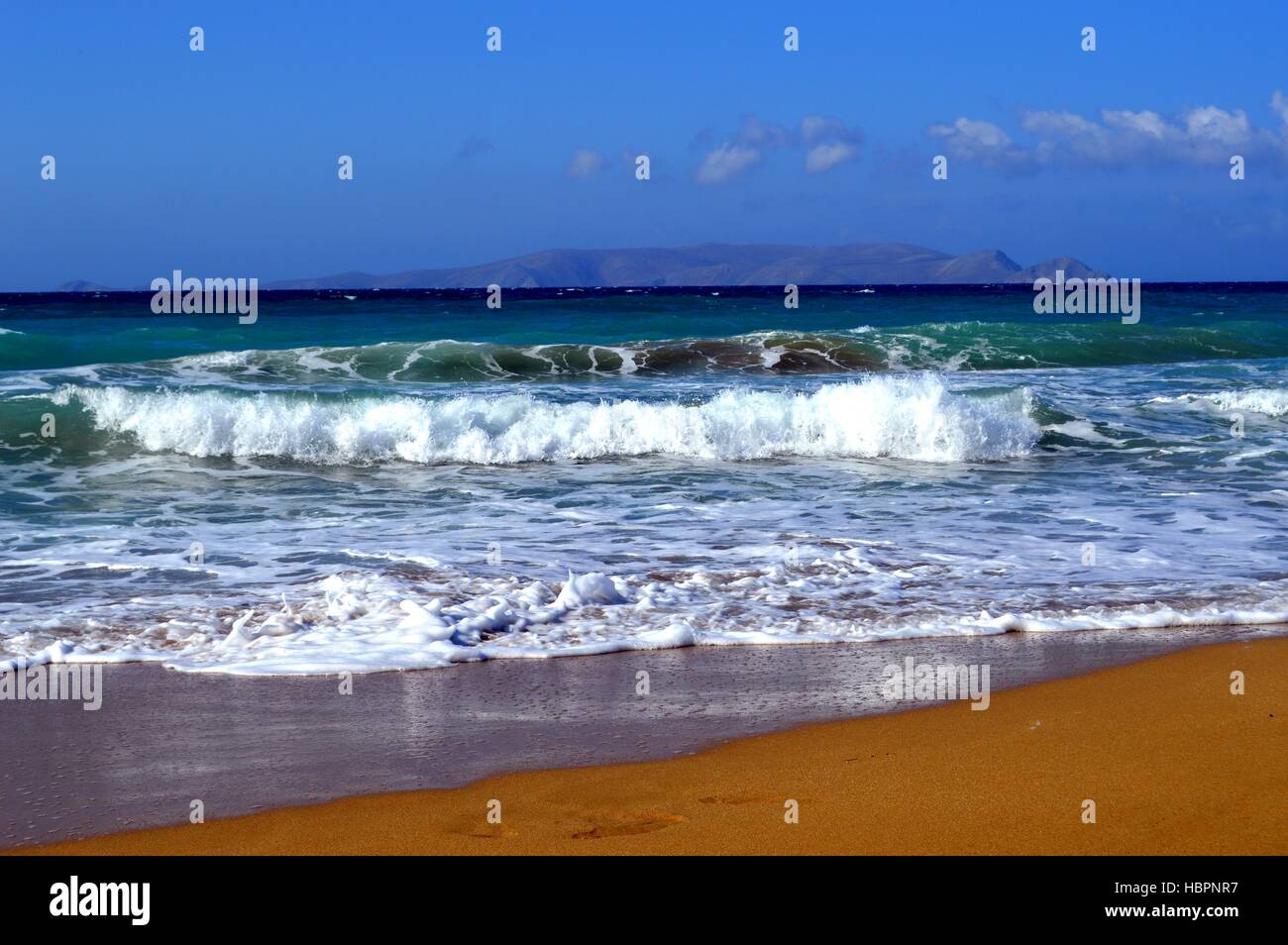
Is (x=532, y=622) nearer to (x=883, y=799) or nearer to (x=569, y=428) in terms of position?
(x=883, y=799)

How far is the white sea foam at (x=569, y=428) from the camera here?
43.4 feet

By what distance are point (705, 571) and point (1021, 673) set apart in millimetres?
2311

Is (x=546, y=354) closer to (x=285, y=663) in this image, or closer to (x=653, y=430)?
(x=653, y=430)

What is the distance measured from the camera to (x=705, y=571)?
24.2 ft

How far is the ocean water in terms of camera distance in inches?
248

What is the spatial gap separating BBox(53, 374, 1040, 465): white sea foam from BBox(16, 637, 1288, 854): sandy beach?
27.7 feet

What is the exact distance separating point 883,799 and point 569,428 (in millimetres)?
10109

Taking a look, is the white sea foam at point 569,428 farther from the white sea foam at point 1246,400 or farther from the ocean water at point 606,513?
the white sea foam at point 1246,400

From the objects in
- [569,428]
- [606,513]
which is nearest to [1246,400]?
[569,428]

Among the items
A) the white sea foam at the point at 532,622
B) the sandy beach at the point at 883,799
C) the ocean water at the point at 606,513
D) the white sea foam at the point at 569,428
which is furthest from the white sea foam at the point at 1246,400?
the sandy beach at the point at 883,799

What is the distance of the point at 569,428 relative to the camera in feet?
45.3

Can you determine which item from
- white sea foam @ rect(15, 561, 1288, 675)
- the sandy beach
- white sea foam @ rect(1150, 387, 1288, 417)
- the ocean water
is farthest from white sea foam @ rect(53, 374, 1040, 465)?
the sandy beach
